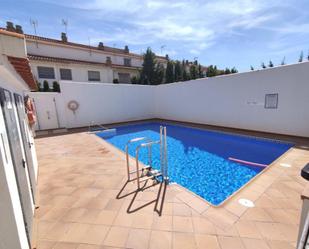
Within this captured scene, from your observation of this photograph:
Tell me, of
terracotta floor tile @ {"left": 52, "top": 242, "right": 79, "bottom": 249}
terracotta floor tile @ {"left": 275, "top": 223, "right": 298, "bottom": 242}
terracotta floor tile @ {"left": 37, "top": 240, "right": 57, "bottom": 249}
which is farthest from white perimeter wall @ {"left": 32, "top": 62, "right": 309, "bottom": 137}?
terracotta floor tile @ {"left": 37, "top": 240, "right": 57, "bottom": 249}

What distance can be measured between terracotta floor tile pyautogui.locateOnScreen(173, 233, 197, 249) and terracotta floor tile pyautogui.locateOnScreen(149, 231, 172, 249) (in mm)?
82

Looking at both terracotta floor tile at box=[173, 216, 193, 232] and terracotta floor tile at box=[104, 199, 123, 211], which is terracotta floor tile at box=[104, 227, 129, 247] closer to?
terracotta floor tile at box=[104, 199, 123, 211]

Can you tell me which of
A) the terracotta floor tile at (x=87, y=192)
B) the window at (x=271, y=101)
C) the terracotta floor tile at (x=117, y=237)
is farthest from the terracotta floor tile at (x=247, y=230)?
the window at (x=271, y=101)

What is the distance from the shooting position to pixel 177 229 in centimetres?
247

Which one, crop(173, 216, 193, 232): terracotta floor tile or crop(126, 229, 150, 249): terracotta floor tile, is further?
crop(173, 216, 193, 232): terracotta floor tile

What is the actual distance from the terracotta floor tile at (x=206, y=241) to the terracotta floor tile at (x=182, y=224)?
18cm

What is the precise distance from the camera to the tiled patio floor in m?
2.27

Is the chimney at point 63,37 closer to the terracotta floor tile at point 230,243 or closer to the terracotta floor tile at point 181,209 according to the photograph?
Answer: the terracotta floor tile at point 181,209

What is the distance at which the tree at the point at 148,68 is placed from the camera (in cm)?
1988

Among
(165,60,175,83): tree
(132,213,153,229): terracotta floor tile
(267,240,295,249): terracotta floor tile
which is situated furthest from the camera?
(165,60,175,83): tree

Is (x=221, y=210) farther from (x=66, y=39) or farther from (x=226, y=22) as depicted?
(x=66, y=39)

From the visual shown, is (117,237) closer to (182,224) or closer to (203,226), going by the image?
(182,224)

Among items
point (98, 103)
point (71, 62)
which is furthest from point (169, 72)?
point (98, 103)

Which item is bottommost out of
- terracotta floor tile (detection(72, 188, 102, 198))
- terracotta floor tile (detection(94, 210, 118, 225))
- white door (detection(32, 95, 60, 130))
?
terracotta floor tile (detection(94, 210, 118, 225))
